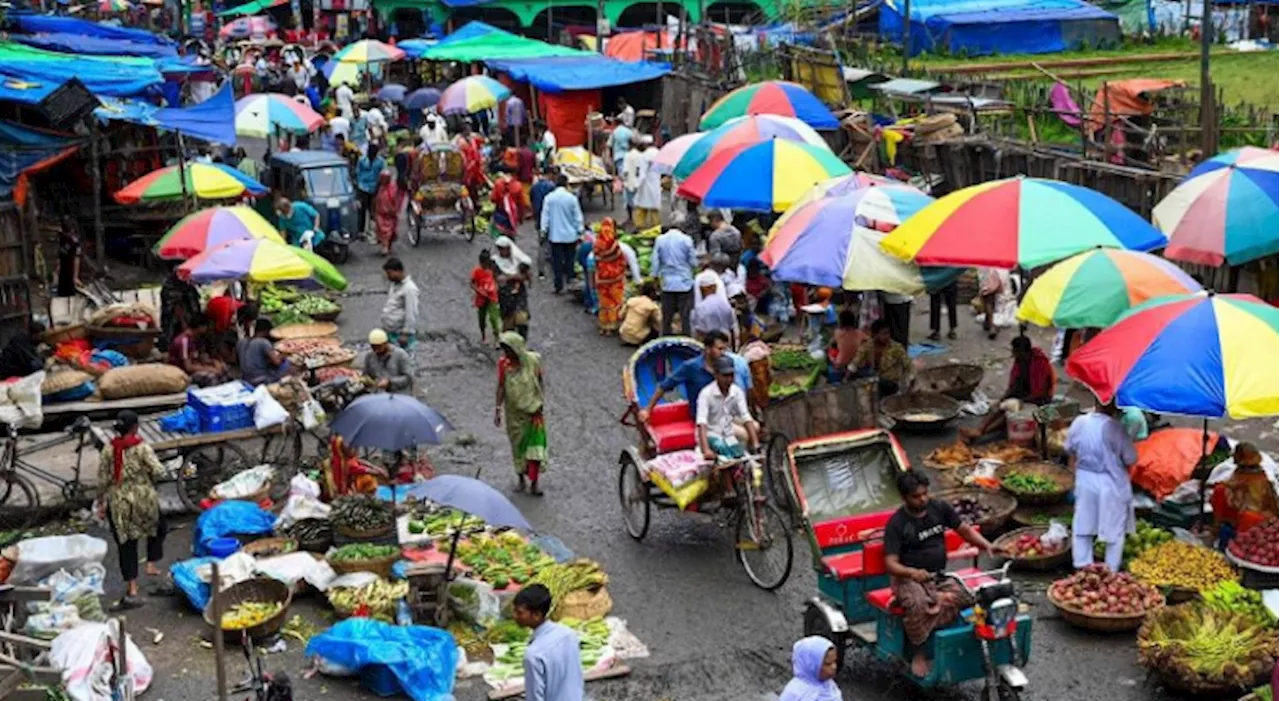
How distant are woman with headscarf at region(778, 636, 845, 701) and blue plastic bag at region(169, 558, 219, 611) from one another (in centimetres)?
523

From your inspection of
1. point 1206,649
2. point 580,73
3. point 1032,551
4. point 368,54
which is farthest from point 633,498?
point 368,54

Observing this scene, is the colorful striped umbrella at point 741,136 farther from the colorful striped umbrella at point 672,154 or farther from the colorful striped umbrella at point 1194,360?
the colorful striped umbrella at point 1194,360

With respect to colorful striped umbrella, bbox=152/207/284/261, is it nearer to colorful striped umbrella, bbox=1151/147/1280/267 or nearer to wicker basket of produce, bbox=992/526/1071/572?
wicker basket of produce, bbox=992/526/1071/572

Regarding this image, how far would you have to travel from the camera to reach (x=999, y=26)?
131ft

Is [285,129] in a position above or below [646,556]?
above

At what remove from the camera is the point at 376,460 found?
14.8m

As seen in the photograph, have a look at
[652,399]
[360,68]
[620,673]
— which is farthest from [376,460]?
[360,68]

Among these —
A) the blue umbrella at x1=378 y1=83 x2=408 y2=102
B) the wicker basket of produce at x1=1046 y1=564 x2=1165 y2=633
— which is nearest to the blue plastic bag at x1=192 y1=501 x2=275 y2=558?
the wicker basket of produce at x1=1046 y1=564 x2=1165 y2=633

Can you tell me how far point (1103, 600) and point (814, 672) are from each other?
396 cm

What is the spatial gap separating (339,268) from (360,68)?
19217mm

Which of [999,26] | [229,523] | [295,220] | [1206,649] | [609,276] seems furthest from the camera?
[999,26]

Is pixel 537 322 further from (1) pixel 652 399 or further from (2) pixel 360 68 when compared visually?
(2) pixel 360 68

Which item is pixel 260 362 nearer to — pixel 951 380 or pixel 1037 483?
pixel 951 380

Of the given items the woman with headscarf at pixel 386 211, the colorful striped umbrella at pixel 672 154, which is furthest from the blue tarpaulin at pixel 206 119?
the colorful striped umbrella at pixel 672 154
